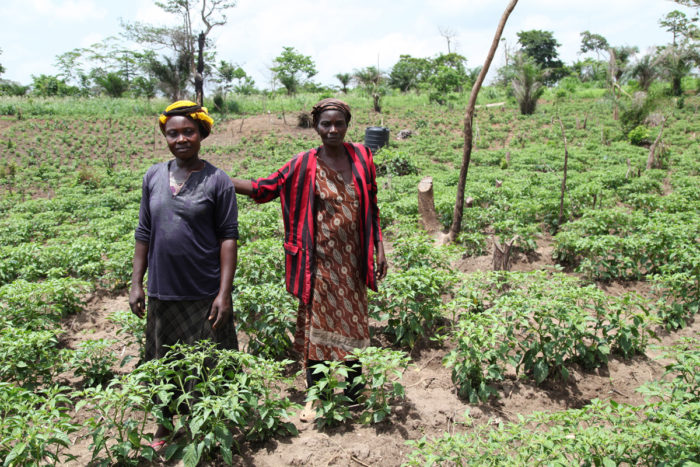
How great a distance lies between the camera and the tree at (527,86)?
22484 millimetres

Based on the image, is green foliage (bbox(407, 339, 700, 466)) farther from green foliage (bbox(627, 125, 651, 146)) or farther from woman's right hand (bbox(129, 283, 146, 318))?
green foliage (bbox(627, 125, 651, 146))

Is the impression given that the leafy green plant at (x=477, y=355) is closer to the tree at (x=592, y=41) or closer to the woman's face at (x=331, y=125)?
the woman's face at (x=331, y=125)

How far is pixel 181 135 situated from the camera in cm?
239

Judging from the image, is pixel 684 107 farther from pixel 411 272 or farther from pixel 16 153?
pixel 16 153

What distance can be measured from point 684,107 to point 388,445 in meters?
Answer: 26.8

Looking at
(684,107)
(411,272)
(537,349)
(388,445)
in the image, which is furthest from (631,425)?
(684,107)

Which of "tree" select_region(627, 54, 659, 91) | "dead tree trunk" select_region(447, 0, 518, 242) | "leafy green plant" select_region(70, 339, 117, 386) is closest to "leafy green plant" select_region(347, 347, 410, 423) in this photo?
"leafy green plant" select_region(70, 339, 117, 386)

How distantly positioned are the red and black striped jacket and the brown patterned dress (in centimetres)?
4

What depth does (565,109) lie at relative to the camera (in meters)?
23.7

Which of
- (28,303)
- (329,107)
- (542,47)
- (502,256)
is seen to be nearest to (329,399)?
(329,107)

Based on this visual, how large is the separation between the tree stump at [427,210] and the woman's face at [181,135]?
482 centimetres

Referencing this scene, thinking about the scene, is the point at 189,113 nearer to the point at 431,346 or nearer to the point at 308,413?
the point at 308,413

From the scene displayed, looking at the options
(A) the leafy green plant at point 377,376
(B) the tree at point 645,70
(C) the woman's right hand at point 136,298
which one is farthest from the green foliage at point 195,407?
(B) the tree at point 645,70

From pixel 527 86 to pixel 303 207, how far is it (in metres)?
23.1
